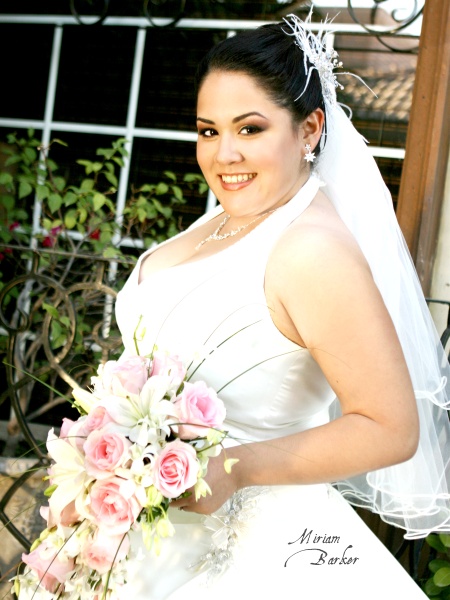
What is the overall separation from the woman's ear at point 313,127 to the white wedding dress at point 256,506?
6.1 inches

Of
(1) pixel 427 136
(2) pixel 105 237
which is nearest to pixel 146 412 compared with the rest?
(1) pixel 427 136

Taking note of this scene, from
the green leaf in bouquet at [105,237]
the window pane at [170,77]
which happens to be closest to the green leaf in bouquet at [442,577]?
the green leaf in bouquet at [105,237]

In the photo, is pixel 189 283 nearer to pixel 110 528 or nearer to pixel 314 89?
pixel 314 89

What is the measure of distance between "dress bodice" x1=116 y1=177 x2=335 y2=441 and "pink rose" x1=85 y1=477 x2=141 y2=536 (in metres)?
0.40

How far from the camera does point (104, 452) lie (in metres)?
1.54

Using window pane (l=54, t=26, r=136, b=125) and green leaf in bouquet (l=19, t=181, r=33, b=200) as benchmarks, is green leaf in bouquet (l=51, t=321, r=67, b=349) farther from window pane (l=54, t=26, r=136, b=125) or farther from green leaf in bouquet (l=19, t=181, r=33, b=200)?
window pane (l=54, t=26, r=136, b=125)

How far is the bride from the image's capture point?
5.58 feet

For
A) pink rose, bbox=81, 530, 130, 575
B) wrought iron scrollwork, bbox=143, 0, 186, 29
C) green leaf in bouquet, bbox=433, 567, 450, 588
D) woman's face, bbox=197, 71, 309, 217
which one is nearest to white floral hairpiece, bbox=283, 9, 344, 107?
woman's face, bbox=197, 71, 309, 217

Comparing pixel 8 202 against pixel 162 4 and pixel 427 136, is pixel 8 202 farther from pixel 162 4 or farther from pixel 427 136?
pixel 427 136

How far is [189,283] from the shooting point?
2.08 metres

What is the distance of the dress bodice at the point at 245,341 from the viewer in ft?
6.23

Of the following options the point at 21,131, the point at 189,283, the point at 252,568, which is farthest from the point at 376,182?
the point at 21,131

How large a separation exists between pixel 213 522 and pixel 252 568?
0.14m
